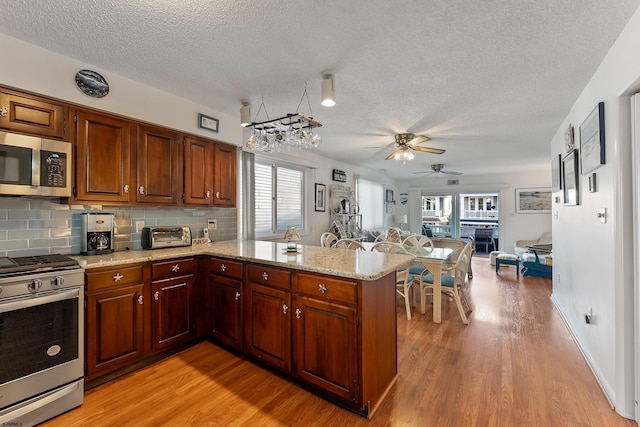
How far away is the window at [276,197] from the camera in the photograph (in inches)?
161

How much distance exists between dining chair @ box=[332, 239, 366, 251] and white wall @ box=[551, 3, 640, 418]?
2.19 meters

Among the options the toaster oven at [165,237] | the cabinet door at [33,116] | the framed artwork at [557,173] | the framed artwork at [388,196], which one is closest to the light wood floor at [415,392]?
the toaster oven at [165,237]

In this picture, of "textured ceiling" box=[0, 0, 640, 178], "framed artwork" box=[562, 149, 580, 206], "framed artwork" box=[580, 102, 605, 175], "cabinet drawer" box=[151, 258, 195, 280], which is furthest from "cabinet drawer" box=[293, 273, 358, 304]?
"framed artwork" box=[562, 149, 580, 206]

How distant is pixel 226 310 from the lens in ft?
8.28

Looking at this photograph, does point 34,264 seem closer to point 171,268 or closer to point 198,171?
point 171,268

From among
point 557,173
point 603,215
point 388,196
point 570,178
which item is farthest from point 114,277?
point 388,196

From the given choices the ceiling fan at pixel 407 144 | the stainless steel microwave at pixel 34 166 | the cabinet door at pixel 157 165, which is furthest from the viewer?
the ceiling fan at pixel 407 144

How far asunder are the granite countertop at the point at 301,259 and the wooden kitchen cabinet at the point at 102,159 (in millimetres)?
508

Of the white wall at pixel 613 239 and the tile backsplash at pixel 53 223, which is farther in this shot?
the tile backsplash at pixel 53 223

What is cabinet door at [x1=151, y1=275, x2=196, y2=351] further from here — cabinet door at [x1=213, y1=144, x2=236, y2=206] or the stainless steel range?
cabinet door at [x1=213, y1=144, x2=236, y2=206]

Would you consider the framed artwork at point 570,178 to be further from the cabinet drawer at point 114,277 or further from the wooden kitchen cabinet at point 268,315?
the cabinet drawer at point 114,277

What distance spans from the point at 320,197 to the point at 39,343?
161 inches

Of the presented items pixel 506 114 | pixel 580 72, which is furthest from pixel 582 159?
pixel 506 114

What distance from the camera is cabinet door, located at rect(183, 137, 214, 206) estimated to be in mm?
2941
